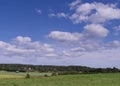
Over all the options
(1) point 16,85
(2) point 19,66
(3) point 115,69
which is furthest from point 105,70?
(1) point 16,85

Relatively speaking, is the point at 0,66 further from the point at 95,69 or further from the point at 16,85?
the point at 16,85

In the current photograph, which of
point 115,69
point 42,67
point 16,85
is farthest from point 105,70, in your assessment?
point 16,85

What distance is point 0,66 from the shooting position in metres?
122

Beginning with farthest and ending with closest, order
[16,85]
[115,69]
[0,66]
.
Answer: [0,66], [115,69], [16,85]

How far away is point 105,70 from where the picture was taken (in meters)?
110

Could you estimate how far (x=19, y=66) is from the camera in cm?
12288

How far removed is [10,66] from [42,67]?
11.9 m

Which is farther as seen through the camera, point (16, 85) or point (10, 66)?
point (10, 66)

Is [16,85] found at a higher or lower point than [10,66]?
lower

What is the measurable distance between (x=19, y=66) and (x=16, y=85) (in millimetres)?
79516

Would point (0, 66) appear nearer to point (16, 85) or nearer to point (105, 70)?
point (105, 70)

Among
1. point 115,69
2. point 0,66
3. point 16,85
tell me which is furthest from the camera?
point 0,66

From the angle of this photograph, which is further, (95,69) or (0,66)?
(0,66)

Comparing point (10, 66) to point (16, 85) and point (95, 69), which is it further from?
point (16, 85)
